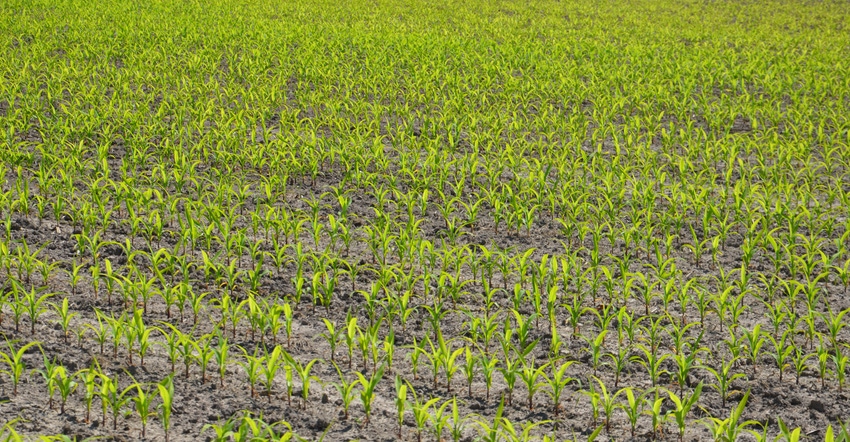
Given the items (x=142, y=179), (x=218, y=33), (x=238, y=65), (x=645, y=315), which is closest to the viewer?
(x=645, y=315)

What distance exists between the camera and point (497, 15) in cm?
1748

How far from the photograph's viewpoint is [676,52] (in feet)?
41.5

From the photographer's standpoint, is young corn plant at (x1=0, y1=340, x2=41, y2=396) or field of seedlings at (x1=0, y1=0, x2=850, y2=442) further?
field of seedlings at (x1=0, y1=0, x2=850, y2=442)

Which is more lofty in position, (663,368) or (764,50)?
(764,50)

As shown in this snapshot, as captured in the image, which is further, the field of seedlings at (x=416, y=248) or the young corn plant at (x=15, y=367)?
the field of seedlings at (x=416, y=248)

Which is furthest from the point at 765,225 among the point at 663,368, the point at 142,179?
the point at 142,179

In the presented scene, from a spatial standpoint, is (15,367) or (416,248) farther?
(416,248)

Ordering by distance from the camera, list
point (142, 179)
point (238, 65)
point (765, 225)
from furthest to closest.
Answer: point (238, 65) → point (142, 179) → point (765, 225)

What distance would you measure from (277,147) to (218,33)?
6155 mm

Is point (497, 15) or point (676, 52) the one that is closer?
point (676, 52)

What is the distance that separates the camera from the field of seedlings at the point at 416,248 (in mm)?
3516

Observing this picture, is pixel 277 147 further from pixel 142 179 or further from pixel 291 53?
pixel 291 53

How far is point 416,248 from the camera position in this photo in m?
4.90

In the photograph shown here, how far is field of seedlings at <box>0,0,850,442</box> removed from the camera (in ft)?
11.5
